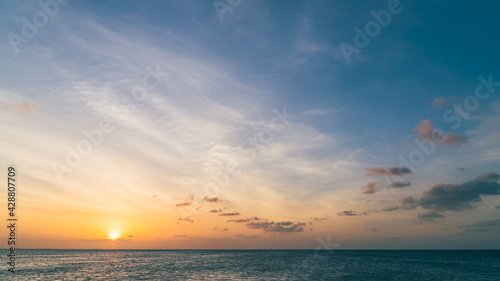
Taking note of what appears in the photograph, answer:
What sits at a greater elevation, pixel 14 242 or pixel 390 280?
pixel 14 242

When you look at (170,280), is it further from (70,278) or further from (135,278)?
(70,278)

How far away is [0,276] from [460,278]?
127030 millimetres

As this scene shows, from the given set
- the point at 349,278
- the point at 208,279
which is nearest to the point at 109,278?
the point at 208,279

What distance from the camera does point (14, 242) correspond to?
144 ft

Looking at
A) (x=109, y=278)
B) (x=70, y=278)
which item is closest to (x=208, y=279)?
(x=109, y=278)

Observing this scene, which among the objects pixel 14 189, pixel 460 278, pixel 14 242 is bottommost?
pixel 460 278

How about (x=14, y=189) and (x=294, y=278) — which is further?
(x=294, y=278)

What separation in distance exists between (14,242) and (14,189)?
28.3ft

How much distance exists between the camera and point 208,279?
7969 cm

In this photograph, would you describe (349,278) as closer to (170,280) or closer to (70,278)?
(170,280)

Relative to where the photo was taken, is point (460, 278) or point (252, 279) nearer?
point (252, 279)

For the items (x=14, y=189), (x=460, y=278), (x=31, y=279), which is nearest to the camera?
(x=14, y=189)

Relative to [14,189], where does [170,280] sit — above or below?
below

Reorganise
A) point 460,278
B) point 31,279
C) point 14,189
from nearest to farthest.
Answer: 1. point 14,189
2. point 31,279
3. point 460,278
